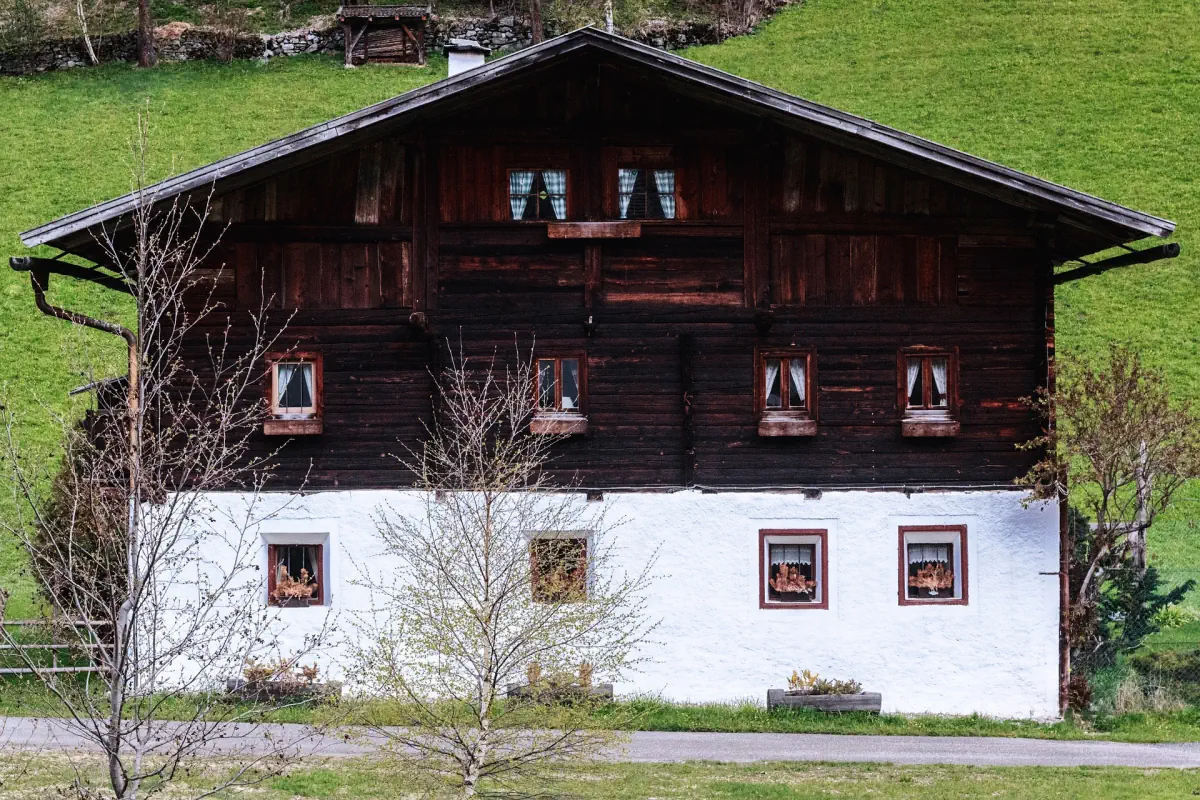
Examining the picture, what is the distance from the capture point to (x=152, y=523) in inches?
405

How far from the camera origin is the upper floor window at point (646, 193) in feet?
67.1

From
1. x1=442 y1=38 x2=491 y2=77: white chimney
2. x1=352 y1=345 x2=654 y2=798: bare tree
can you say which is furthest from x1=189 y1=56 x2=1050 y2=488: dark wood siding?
x1=352 y1=345 x2=654 y2=798: bare tree

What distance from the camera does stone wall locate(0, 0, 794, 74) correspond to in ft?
184

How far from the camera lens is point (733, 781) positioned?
591 inches

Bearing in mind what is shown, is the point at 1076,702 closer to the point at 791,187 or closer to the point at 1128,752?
the point at 1128,752

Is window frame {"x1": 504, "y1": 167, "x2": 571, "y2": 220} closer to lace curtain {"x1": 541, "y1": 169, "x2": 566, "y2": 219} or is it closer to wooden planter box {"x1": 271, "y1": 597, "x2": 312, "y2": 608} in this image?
lace curtain {"x1": 541, "y1": 169, "x2": 566, "y2": 219}

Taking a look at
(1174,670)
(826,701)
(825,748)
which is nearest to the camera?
(825,748)

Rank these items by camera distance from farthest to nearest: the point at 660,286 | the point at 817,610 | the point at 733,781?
the point at 660,286 < the point at 817,610 < the point at 733,781

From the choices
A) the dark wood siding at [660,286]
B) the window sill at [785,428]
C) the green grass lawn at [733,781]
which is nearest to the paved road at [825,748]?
the green grass lawn at [733,781]

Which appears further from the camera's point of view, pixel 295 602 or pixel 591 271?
pixel 591 271

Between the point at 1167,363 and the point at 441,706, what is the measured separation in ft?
97.5

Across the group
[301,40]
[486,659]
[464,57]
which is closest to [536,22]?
[301,40]

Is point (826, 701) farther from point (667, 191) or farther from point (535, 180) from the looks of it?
point (535, 180)

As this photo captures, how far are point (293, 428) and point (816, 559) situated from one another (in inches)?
283
